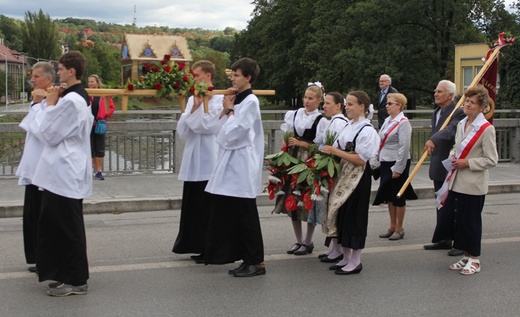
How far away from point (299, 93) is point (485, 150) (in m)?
51.7

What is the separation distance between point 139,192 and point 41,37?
380ft

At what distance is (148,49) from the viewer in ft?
28.4

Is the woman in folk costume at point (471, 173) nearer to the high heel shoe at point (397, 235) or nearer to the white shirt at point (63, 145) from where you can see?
the high heel shoe at point (397, 235)

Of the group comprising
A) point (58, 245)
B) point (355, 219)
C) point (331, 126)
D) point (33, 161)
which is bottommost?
point (58, 245)

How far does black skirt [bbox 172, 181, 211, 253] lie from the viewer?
23.6 ft

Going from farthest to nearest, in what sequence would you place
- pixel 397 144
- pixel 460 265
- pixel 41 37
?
pixel 41 37 < pixel 397 144 < pixel 460 265

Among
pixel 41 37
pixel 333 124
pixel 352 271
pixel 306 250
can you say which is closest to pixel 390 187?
pixel 306 250

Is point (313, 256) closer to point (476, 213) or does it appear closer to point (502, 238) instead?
point (476, 213)

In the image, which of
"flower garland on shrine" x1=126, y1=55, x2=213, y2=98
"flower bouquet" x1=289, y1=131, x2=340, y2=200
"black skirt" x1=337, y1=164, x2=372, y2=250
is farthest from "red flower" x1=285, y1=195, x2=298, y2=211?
"flower garland on shrine" x1=126, y1=55, x2=213, y2=98

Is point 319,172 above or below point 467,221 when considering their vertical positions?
above

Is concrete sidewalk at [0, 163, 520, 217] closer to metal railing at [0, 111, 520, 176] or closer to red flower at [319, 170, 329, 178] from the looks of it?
metal railing at [0, 111, 520, 176]

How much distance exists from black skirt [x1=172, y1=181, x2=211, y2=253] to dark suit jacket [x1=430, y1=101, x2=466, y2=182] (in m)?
2.63

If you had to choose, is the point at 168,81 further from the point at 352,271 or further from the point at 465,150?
the point at 465,150

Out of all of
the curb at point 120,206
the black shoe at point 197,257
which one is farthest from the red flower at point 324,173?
the curb at point 120,206
